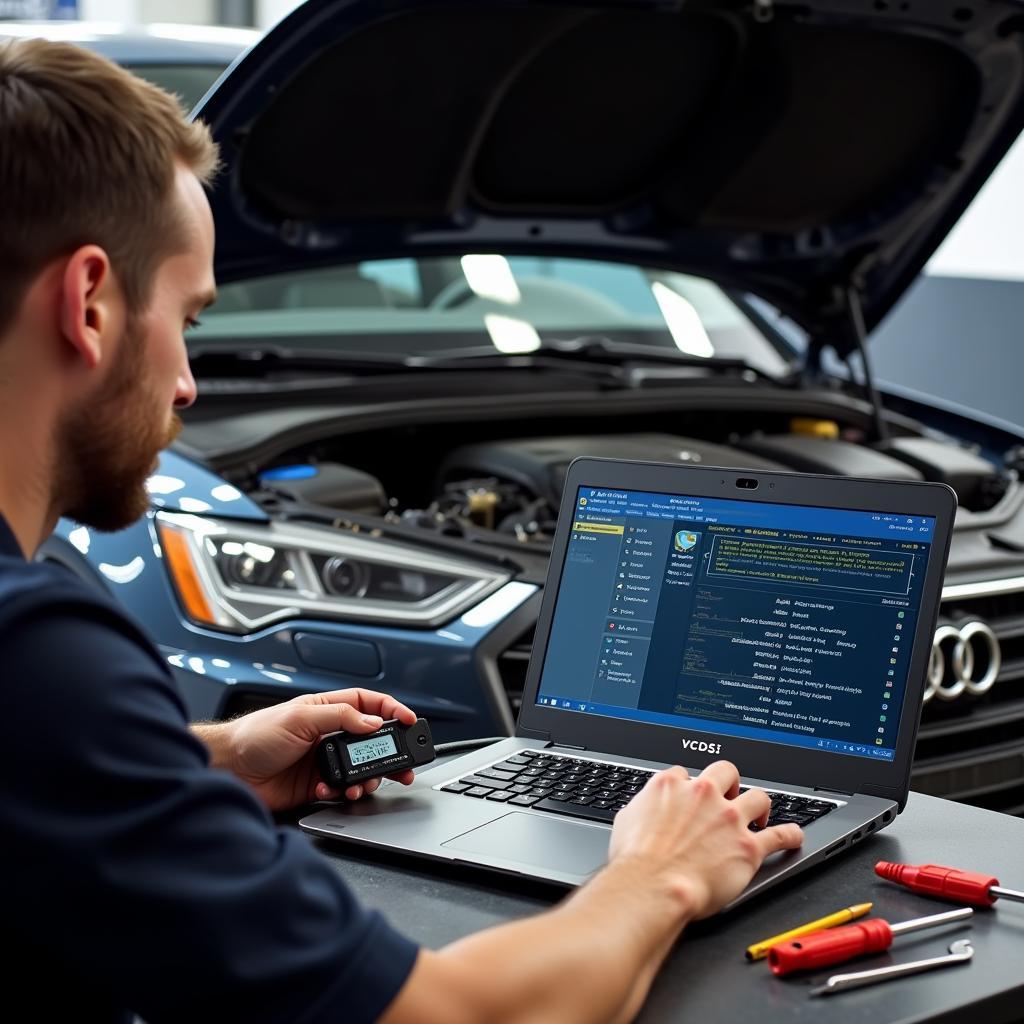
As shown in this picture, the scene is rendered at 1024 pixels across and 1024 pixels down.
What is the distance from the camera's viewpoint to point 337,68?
2.31m

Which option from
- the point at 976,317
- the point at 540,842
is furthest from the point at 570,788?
the point at 976,317

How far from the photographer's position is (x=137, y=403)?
95 cm

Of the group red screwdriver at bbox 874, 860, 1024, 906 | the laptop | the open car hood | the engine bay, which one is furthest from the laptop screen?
the open car hood

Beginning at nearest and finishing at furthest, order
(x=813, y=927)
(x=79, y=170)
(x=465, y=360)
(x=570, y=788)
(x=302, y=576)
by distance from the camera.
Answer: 1. (x=79, y=170)
2. (x=813, y=927)
3. (x=570, y=788)
4. (x=302, y=576)
5. (x=465, y=360)

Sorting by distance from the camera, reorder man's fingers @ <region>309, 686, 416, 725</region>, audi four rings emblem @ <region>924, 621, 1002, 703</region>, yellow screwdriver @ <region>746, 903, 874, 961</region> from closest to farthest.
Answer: yellow screwdriver @ <region>746, 903, 874, 961</region>
man's fingers @ <region>309, 686, 416, 725</region>
audi four rings emblem @ <region>924, 621, 1002, 703</region>

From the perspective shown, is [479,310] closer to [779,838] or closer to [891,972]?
[779,838]

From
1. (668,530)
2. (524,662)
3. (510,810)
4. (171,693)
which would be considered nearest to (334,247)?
(524,662)

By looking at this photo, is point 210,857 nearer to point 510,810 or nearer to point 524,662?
point 510,810

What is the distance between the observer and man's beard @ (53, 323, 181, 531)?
0.94 metres

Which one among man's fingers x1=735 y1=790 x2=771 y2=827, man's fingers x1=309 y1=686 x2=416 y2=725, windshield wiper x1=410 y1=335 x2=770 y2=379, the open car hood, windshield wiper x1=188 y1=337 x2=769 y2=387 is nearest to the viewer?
man's fingers x1=735 y1=790 x2=771 y2=827

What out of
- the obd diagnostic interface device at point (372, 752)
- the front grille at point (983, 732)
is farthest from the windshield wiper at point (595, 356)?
the obd diagnostic interface device at point (372, 752)

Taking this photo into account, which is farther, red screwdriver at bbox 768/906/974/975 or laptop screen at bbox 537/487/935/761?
laptop screen at bbox 537/487/935/761

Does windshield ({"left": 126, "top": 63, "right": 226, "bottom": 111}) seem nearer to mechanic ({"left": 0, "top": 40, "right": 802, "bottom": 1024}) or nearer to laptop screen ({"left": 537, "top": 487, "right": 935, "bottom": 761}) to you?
laptop screen ({"left": 537, "top": 487, "right": 935, "bottom": 761})

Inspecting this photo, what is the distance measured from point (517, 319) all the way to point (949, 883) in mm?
2284
